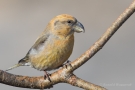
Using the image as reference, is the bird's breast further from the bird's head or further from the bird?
the bird's head

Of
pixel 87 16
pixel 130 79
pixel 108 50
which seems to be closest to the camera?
pixel 130 79

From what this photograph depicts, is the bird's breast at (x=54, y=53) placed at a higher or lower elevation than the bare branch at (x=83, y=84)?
higher

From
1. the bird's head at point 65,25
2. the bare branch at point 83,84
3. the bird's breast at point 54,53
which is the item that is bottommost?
the bare branch at point 83,84

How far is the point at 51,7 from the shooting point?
12125 millimetres

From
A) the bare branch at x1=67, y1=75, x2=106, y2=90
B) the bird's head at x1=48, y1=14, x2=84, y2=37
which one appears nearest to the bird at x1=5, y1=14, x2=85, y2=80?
the bird's head at x1=48, y1=14, x2=84, y2=37

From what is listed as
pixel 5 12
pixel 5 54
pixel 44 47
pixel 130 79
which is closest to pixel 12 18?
pixel 5 12

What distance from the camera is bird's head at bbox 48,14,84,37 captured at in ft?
12.9

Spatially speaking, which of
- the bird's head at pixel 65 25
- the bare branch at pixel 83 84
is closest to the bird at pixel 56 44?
the bird's head at pixel 65 25

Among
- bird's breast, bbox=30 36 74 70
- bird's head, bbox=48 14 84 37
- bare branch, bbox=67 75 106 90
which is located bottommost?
bare branch, bbox=67 75 106 90

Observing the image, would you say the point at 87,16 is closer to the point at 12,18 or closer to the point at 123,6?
the point at 123,6

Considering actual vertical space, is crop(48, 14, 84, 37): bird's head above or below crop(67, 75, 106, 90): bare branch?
above

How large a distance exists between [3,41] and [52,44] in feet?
21.0

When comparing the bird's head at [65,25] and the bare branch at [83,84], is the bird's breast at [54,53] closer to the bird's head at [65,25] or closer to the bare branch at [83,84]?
the bird's head at [65,25]

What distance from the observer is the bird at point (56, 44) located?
Answer: 396cm
